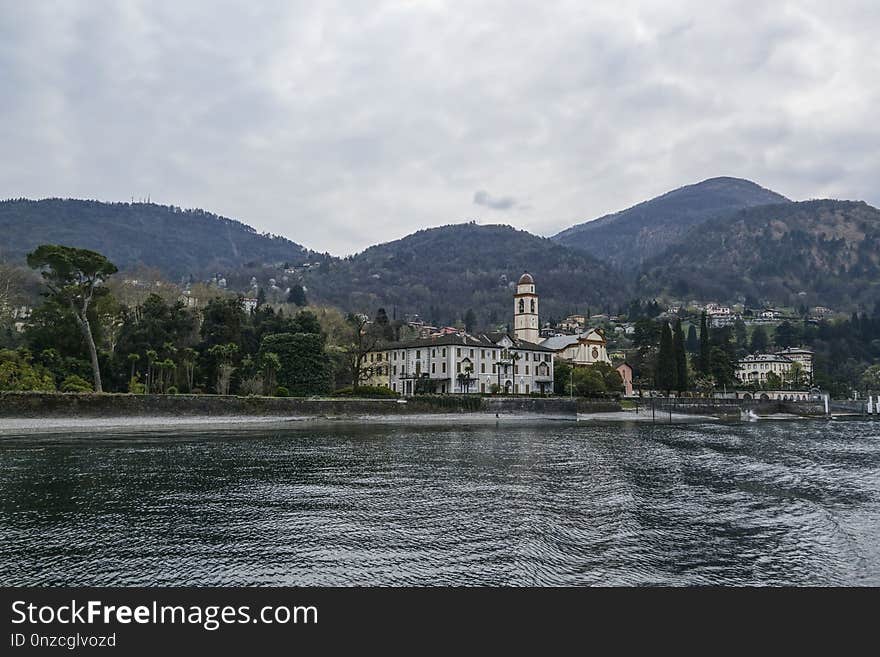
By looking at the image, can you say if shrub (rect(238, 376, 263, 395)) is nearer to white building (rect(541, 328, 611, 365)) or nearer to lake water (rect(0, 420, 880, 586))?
lake water (rect(0, 420, 880, 586))

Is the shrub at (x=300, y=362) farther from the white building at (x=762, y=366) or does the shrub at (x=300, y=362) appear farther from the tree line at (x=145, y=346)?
the white building at (x=762, y=366)

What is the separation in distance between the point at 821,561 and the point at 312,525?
1153 centimetres

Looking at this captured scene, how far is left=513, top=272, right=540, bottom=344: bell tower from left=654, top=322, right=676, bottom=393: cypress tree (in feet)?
65.1

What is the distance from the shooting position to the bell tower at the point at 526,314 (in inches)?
4222

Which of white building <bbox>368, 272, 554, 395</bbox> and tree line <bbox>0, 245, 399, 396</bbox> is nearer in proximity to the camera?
tree line <bbox>0, 245, 399, 396</bbox>

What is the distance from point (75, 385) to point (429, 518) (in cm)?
4698

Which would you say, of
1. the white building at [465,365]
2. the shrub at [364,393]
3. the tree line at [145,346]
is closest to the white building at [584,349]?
the white building at [465,365]

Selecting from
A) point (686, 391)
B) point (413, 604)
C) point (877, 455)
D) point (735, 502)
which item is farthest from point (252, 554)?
point (686, 391)

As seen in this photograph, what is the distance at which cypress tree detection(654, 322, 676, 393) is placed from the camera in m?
95.5

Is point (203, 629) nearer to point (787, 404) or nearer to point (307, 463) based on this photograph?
point (307, 463)

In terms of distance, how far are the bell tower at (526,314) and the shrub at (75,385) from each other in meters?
66.4

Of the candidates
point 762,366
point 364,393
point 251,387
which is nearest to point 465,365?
point 364,393

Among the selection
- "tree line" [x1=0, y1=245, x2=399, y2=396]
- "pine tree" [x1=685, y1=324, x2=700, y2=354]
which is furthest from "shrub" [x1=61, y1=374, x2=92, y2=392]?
"pine tree" [x1=685, y1=324, x2=700, y2=354]

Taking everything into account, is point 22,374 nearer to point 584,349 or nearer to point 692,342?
point 584,349
